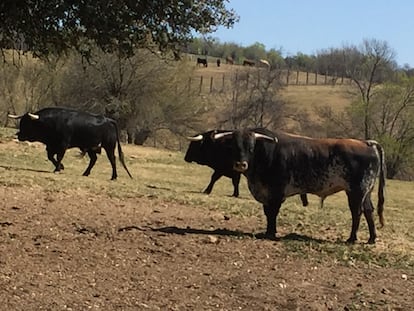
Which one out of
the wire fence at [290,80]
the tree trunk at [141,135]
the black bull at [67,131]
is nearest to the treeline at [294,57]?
the wire fence at [290,80]

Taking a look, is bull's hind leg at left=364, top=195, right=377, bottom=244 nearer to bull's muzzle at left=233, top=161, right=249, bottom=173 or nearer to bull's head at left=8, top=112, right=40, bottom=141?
bull's muzzle at left=233, top=161, right=249, bottom=173

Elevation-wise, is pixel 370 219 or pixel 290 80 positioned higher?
pixel 370 219

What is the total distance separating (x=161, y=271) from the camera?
7609mm

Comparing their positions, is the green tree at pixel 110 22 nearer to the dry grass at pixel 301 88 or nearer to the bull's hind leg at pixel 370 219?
the bull's hind leg at pixel 370 219

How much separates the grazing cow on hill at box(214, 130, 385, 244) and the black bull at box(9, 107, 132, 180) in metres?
9.31

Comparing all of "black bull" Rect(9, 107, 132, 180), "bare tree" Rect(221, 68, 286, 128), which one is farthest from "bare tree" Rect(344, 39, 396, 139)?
"black bull" Rect(9, 107, 132, 180)

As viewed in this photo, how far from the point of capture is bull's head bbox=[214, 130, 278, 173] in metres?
10.0

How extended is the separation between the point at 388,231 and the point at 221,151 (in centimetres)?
336

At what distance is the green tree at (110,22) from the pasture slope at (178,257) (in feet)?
8.01

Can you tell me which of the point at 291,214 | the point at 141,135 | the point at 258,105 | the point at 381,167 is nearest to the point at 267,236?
the point at 381,167

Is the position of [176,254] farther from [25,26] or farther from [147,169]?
[147,169]

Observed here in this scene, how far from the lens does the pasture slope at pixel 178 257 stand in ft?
21.9

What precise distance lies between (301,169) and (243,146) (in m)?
0.92

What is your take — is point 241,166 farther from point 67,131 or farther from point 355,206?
point 67,131
